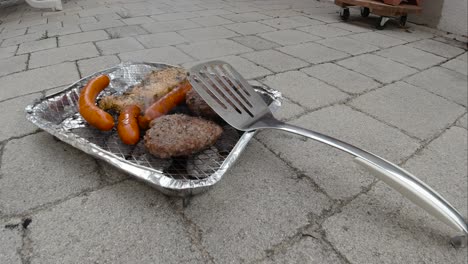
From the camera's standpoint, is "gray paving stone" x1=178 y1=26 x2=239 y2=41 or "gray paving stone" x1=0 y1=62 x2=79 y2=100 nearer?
"gray paving stone" x1=0 y1=62 x2=79 y2=100

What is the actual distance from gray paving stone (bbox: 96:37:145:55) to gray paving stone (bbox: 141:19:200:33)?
20.3 inches

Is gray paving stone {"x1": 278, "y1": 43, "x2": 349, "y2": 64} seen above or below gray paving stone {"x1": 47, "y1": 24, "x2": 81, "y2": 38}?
below

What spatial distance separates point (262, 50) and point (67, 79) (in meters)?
1.84

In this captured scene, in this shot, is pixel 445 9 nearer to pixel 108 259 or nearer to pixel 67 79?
pixel 67 79

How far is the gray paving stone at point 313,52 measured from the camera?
2920mm

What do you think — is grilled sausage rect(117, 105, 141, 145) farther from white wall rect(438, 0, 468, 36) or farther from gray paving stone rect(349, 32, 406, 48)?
white wall rect(438, 0, 468, 36)

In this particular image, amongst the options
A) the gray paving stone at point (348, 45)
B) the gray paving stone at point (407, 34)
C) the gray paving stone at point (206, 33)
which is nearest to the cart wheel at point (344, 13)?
the gray paving stone at point (407, 34)

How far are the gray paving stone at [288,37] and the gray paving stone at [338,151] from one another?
168 centimetres

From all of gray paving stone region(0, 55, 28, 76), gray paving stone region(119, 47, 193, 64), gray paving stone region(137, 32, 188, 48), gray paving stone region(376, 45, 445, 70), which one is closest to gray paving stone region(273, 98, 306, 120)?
gray paving stone region(119, 47, 193, 64)

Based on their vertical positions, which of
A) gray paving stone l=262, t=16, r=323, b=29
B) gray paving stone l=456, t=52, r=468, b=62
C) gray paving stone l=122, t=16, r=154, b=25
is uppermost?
gray paving stone l=262, t=16, r=323, b=29

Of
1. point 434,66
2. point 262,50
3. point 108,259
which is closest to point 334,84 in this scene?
point 262,50

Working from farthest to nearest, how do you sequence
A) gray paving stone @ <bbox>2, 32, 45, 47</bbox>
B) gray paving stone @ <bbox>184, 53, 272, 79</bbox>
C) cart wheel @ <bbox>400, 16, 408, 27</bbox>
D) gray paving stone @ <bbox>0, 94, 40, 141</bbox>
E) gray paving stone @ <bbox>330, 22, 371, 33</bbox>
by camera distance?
cart wheel @ <bbox>400, 16, 408, 27</bbox>, gray paving stone @ <bbox>330, 22, 371, 33</bbox>, gray paving stone @ <bbox>2, 32, 45, 47</bbox>, gray paving stone @ <bbox>184, 53, 272, 79</bbox>, gray paving stone @ <bbox>0, 94, 40, 141</bbox>

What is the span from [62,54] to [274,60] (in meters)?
2.08

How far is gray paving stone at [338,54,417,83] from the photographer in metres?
2.58
